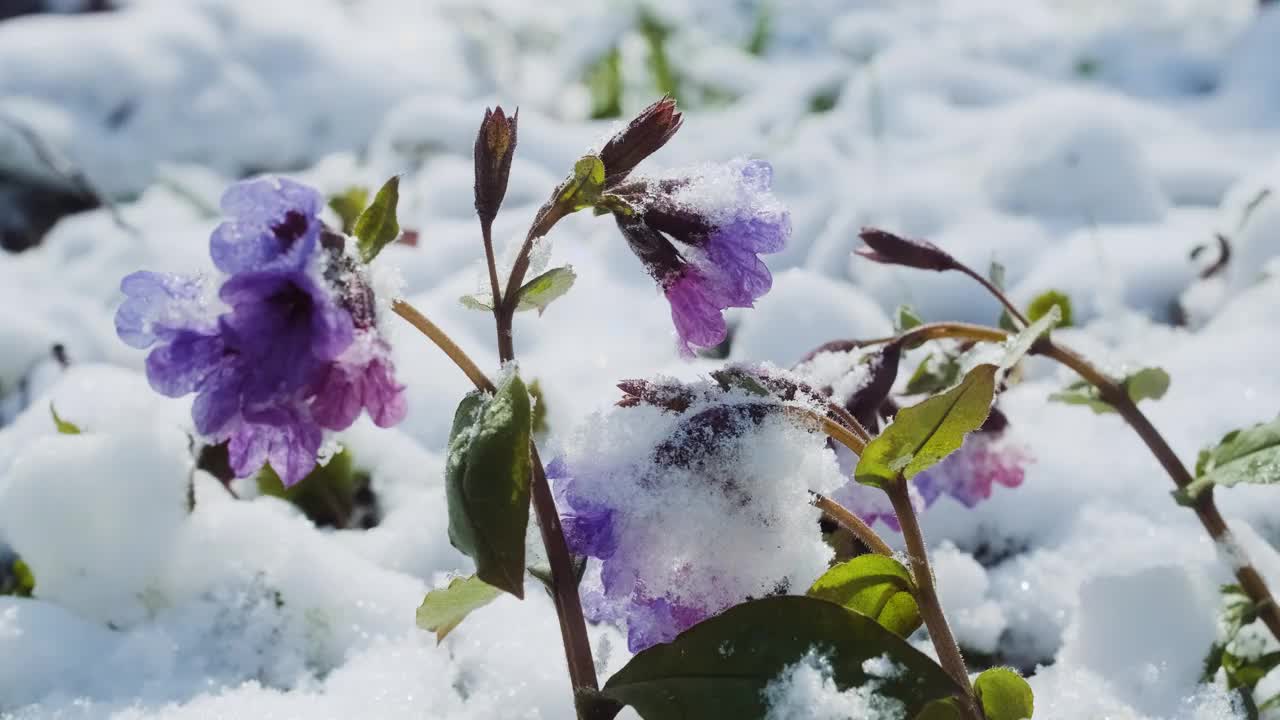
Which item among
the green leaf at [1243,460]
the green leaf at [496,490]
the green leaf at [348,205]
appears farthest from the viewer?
the green leaf at [348,205]

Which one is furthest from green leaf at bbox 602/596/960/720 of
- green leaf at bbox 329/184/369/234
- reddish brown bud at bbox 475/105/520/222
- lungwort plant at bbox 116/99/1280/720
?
green leaf at bbox 329/184/369/234

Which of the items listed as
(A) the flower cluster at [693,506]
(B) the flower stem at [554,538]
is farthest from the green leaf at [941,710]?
(B) the flower stem at [554,538]

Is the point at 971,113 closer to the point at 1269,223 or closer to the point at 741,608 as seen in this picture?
the point at 1269,223

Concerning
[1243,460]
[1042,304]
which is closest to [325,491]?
[1042,304]

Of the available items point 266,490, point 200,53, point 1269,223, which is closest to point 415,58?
point 200,53

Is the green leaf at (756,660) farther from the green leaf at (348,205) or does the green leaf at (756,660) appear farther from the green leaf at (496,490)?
the green leaf at (348,205)

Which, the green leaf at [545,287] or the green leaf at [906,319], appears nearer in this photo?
the green leaf at [545,287]

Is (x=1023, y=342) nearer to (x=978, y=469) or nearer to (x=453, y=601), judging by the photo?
(x=978, y=469)
